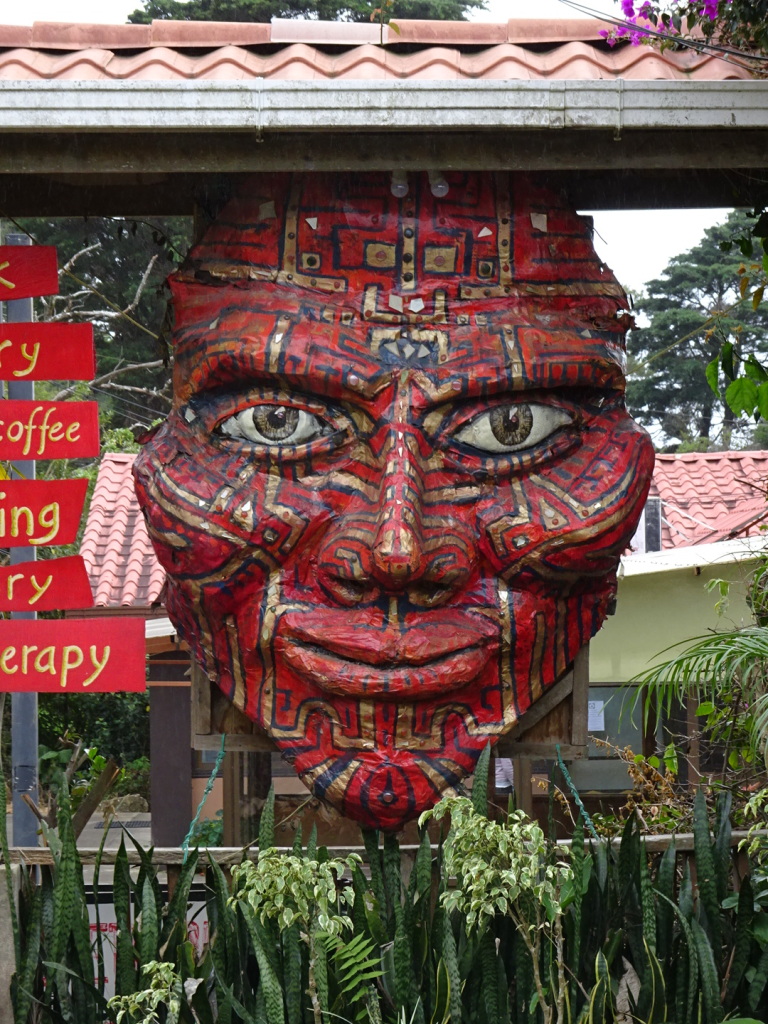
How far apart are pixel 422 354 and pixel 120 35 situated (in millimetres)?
1192

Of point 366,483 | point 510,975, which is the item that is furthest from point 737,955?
point 366,483

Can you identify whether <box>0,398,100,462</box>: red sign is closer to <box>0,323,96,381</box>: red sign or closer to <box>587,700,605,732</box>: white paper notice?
<box>0,323,96,381</box>: red sign

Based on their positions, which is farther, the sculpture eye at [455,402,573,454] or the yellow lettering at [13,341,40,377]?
the yellow lettering at [13,341,40,377]

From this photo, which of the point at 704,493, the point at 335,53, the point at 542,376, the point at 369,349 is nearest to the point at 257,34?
the point at 335,53

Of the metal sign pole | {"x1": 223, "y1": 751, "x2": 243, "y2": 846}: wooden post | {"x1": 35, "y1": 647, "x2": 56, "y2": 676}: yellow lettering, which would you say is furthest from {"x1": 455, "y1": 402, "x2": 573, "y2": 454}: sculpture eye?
the metal sign pole

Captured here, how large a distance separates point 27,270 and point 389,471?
1292mm

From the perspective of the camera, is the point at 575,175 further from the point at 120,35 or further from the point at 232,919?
the point at 232,919

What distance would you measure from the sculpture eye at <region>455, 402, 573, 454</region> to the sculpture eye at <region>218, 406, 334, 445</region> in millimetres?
379

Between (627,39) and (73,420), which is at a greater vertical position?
(627,39)

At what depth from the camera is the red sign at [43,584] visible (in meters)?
3.67

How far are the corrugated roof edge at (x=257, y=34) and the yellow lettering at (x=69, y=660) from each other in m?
1.66

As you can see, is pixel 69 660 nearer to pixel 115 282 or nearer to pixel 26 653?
pixel 26 653

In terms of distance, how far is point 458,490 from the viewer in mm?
3297

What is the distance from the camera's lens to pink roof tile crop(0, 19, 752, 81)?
10.5 feet
